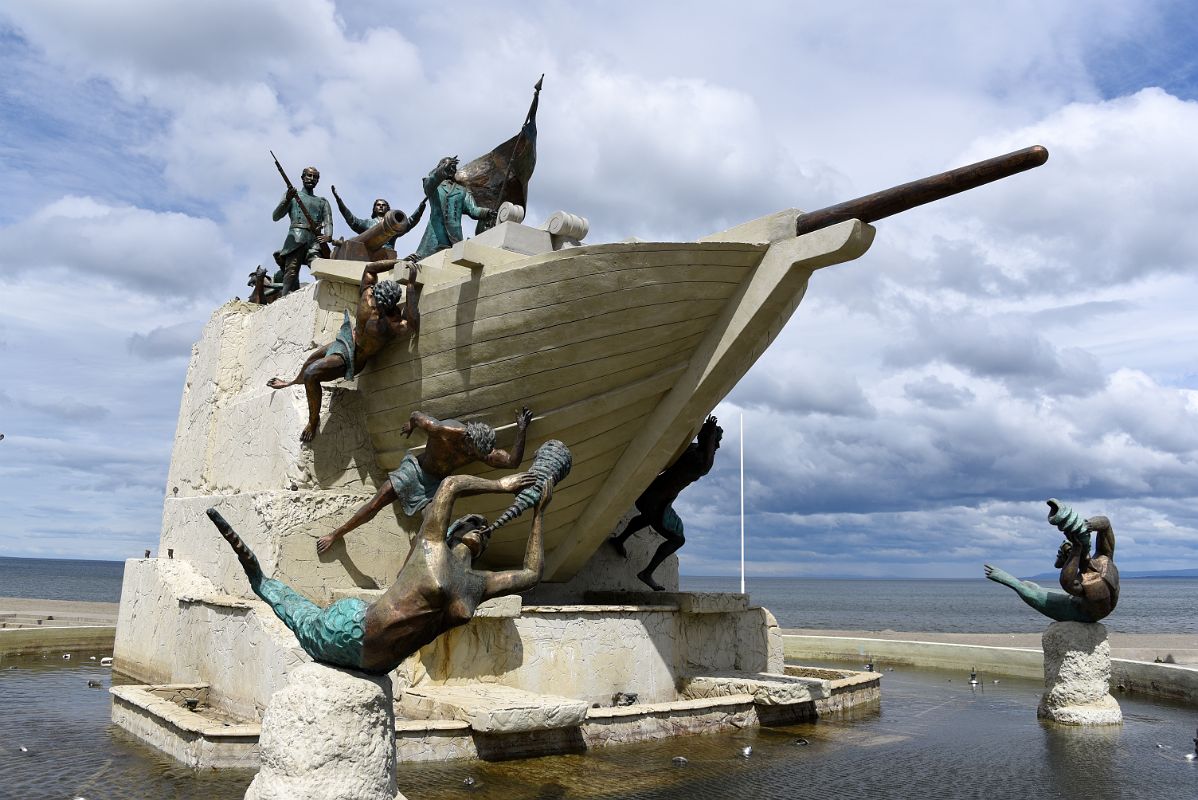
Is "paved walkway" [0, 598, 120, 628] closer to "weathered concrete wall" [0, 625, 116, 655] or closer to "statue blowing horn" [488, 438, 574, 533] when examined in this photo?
"weathered concrete wall" [0, 625, 116, 655]

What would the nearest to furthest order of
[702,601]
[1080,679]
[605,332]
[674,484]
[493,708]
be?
1. [493,708]
2. [605,332]
3. [1080,679]
4. [702,601]
5. [674,484]

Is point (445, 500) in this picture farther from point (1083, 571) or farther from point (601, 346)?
point (1083, 571)

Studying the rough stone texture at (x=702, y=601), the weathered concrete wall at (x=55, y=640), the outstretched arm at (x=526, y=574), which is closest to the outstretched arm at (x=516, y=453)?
the rough stone texture at (x=702, y=601)

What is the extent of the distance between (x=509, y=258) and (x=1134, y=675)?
8310 mm

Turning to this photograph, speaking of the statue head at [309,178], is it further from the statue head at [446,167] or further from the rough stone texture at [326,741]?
the rough stone texture at [326,741]

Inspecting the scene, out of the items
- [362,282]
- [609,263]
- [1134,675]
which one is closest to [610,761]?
[609,263]

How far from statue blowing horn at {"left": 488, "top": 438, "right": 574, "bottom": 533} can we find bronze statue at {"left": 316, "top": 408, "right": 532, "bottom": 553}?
332cm

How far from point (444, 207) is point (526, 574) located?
6414 mm

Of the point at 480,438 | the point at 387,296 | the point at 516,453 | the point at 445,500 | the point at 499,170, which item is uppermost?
the point at 499,170

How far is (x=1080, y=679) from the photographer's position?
337 inches

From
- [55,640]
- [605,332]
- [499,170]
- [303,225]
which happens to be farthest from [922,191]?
[55,640]

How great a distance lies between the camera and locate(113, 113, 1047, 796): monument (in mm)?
7328

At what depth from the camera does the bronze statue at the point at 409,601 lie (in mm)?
4043

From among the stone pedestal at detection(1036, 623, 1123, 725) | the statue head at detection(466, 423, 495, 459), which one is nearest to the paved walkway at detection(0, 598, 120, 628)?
the statue head at detection(466, 423, 495, 459)
